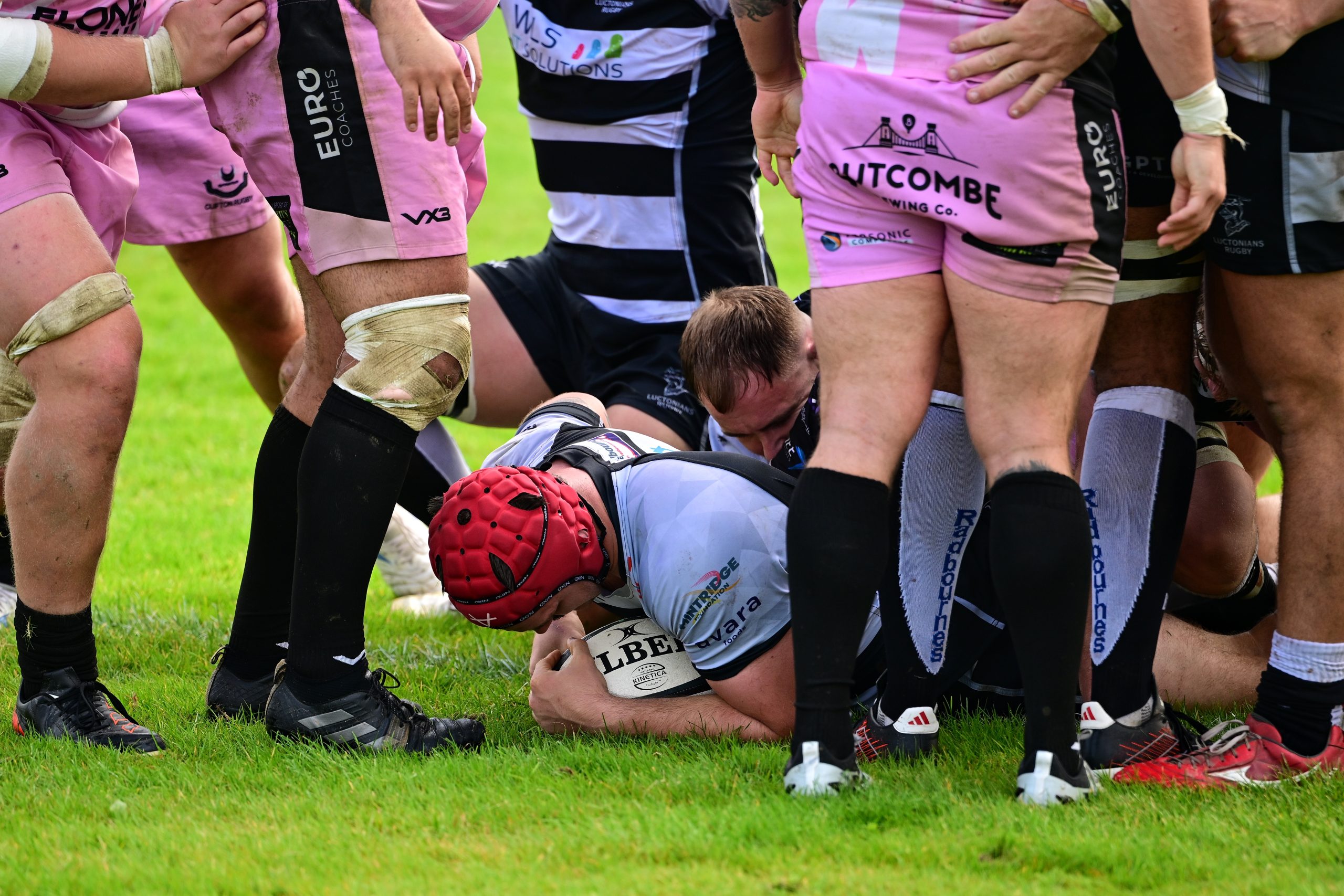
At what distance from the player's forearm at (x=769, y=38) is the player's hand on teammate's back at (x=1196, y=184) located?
0.99m

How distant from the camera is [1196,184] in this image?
249 centimetres

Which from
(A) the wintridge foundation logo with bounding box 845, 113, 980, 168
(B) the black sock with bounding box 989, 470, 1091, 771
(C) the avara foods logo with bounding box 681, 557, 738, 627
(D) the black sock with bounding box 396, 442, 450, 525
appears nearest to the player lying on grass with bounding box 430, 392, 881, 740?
(C) the avara foods logo with bounding box 681, 557, 738, 627

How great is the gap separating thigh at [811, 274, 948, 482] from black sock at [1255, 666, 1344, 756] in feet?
3.29

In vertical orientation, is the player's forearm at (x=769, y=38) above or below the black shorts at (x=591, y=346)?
above

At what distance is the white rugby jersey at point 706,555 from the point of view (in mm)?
3104

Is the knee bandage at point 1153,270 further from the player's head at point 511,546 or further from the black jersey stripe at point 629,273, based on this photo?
the black jersey stripe at point 629,273

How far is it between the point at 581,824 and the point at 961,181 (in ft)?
4.49

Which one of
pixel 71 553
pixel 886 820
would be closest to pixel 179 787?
pixel 71 553

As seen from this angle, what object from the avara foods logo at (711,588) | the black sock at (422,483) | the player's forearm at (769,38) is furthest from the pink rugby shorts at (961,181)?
the black sock at (422,483)

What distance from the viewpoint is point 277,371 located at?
493 centimetres

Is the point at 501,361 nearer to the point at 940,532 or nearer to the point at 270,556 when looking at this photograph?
the point at 270,556

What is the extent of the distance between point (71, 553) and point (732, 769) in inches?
61.6

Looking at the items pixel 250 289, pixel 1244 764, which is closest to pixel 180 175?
pixel 250 289

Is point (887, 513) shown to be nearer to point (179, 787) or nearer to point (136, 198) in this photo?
point (179, 787)
